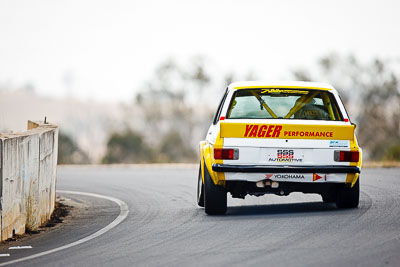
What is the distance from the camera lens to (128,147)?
51.4 metres

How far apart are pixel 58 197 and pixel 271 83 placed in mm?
5601

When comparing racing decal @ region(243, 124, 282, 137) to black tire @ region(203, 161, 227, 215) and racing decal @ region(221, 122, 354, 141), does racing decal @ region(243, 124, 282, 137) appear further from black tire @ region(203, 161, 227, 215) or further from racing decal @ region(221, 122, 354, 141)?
black tire @ region(203, 161, 227, 215)

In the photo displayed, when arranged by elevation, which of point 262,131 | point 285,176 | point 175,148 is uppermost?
point 262,131

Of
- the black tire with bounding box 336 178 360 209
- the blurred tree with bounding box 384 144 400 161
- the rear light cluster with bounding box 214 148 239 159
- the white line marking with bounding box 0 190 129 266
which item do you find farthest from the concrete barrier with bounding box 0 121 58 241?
the blurred tree with bounding box 384 144 400 161

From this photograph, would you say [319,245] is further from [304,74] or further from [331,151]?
[304,74]

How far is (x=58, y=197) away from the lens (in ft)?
51.8

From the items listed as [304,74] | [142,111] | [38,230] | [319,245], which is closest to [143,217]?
[38,230]

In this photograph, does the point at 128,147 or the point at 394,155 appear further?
the point at 128,147

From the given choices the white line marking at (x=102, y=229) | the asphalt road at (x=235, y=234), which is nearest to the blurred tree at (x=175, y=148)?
the white line marking at (x=102, y=229)

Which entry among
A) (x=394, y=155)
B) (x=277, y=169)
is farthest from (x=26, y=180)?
(x=394, y=155)

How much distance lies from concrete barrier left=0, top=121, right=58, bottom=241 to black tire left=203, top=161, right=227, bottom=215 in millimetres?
2143

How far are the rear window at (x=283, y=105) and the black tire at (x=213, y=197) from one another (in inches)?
35.9

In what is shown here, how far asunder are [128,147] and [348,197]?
4063cm

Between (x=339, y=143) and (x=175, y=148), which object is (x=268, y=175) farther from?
(x=175, y=148)
